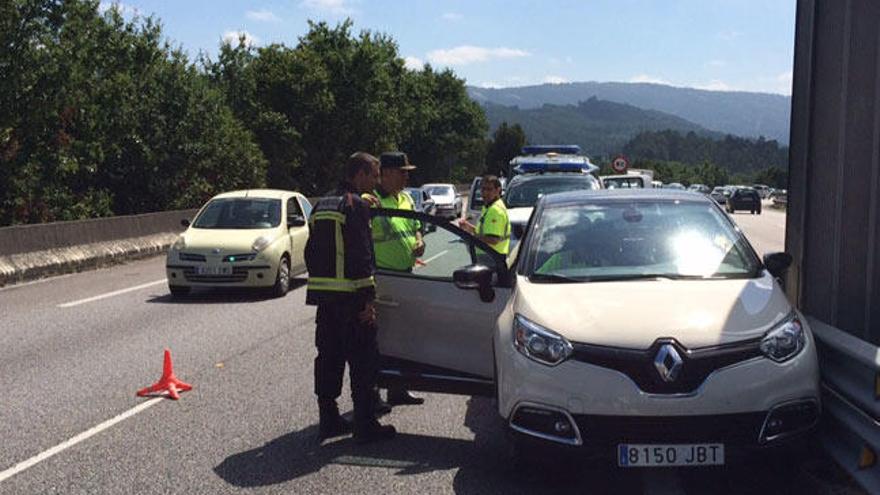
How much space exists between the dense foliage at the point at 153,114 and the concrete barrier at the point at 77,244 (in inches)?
84.0

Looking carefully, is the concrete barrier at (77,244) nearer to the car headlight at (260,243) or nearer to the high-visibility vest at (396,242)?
the car headlight at (260,243)

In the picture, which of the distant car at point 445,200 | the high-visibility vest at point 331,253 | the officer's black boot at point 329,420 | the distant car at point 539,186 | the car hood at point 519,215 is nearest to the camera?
the high-visibility vest at point 331,253

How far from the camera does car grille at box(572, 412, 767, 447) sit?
4.51m

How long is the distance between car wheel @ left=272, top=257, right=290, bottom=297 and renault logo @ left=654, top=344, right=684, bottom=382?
979cm

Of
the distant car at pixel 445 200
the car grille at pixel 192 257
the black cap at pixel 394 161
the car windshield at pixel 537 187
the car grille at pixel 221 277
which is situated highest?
the black cap at pixel 394 161

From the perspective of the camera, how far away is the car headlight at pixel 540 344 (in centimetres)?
471

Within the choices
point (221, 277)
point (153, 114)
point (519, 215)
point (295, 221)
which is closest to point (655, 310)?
point (519, 215)

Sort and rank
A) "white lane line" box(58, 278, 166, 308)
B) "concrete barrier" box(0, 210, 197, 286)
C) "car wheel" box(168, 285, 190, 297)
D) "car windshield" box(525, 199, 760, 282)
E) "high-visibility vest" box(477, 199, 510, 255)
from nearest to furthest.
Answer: "car windshield" box(525, 199, 760, 282) → "high-visibility vest" box(477, 199, 510, 255) → "white lane line" box(58, 278, 166, 308) → "car wheel" box(168, 285, 190, 297) → "concrete barrier" box(0, 210, 197, 286)

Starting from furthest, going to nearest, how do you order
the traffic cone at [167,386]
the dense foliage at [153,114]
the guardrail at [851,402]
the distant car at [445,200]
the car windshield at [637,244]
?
the distant car at [445,200], the dense foliage at [153,114], the traffic cone at [167,386], the car windshield at [637,244], the guardrail at [851,402]

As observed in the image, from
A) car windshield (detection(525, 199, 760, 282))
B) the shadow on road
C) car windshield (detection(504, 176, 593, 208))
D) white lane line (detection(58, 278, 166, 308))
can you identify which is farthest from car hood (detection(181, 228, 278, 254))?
car windshield (detection(525, 199, 760, 282))

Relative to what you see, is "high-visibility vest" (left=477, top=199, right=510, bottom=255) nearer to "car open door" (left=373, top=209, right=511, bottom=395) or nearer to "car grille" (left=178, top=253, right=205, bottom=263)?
"car open door" (left=373, top=209, right=511, bottom=395)

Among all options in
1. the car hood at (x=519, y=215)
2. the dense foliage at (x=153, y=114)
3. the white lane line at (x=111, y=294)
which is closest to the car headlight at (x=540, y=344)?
Result: the car hood at (x=519, y=215)

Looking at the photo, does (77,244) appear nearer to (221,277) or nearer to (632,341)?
(221,277)

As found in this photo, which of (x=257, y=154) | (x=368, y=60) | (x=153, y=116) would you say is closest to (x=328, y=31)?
(x=368, y=60)
